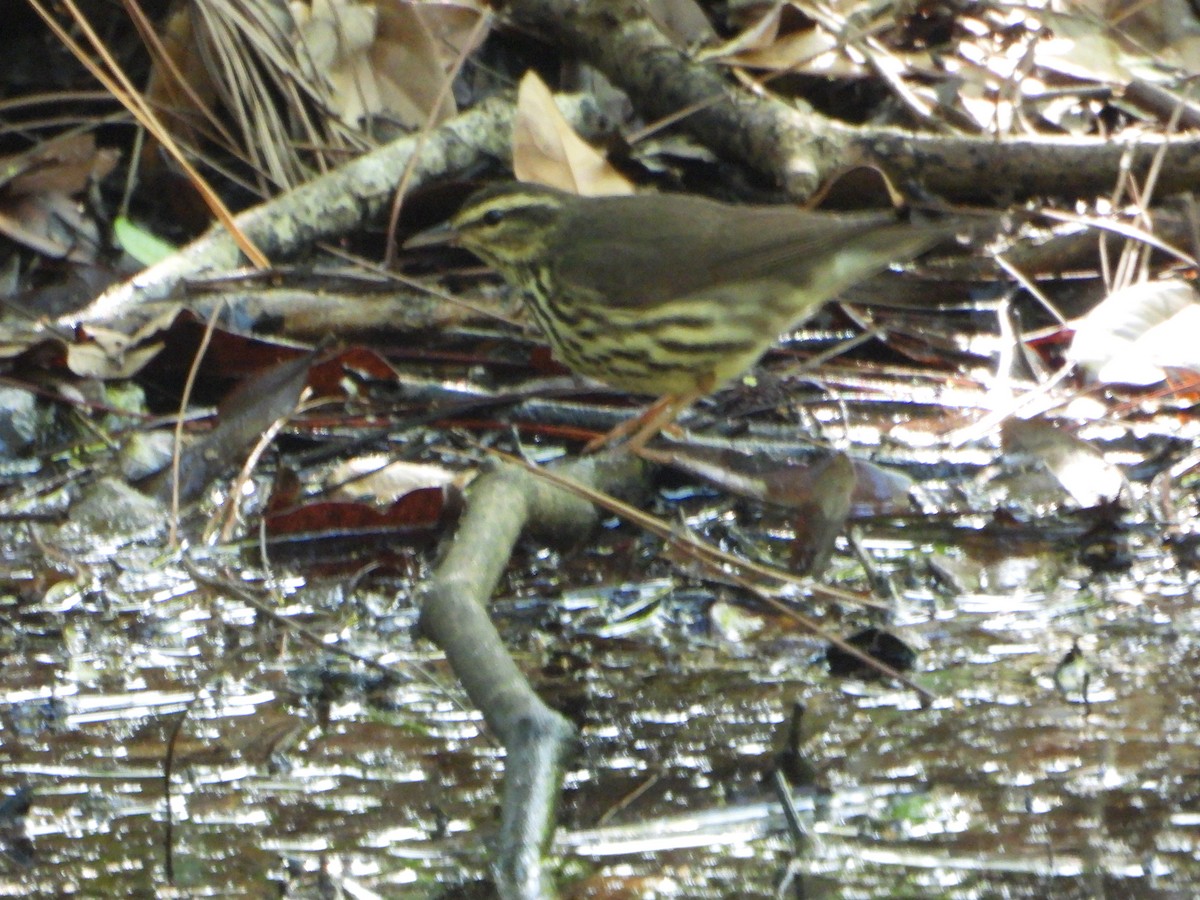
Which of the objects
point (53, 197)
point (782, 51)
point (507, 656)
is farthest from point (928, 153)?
point (507, 656)

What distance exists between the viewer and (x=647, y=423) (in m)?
3.96

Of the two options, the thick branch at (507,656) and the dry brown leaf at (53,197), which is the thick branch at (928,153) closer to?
the dry brown leaf at (53,197)

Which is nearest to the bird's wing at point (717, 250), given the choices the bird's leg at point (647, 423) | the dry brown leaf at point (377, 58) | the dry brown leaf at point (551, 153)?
the bird's leg at point (647, 423)

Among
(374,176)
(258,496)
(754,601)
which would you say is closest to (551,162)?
(374,176)

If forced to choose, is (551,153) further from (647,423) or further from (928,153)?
(647,423)

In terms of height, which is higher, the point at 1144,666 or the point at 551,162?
the point at 551,162

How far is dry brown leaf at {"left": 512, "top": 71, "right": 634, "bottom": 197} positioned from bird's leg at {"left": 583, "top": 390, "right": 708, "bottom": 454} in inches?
41.9

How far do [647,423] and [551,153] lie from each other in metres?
1.36

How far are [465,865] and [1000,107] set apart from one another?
14.0ft

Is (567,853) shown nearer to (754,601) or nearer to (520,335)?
(754,601)

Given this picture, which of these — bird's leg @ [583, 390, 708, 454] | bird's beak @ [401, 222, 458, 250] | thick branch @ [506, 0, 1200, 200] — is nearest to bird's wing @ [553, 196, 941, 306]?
bird's leg @ [583, 390, 708, 454]

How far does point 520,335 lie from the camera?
15.3 feet

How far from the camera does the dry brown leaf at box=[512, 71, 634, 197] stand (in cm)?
489

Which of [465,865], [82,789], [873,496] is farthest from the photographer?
[873,496]
